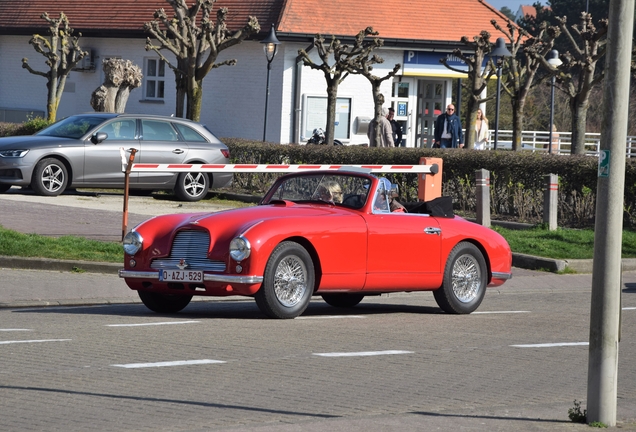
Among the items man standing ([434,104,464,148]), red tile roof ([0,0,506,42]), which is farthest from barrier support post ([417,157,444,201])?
red tile roof ([0,0,506,42])

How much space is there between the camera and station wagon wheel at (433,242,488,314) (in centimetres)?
1218

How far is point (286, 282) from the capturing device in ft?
35.3

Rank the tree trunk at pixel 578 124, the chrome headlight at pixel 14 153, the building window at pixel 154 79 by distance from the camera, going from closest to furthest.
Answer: the chrome headlight at pixel 14 153 < the tree trunk at pixel 578 124 < the building window at pixel 154 79

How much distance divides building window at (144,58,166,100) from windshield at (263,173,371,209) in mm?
30452

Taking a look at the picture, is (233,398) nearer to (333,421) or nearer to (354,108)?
(333,421)

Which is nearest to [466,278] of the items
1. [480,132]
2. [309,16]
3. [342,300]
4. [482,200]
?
[342,300]

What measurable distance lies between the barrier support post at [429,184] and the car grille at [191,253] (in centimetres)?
992

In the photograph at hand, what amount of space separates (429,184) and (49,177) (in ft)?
23.2

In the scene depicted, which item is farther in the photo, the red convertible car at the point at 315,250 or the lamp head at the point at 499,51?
the lamp head at the point at 499,51

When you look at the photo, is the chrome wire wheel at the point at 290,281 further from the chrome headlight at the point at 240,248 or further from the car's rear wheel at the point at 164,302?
the car's rear wheel at the point at 164,302

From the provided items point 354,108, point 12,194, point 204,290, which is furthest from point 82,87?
point 204,290

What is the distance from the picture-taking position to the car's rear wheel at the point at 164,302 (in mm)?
11526

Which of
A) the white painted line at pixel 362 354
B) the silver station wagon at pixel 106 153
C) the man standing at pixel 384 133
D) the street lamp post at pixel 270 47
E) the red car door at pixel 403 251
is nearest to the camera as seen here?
the white painted line at pixel 362 354

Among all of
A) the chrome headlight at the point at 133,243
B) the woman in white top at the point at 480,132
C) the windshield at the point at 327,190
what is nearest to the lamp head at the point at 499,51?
the woman in white top at the point at 480,132
